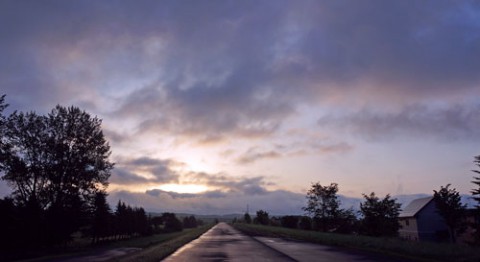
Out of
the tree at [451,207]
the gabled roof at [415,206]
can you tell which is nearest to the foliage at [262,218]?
the gabled roof at [415,206]

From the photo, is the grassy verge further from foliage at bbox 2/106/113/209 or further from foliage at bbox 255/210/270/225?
foliage at bbox 255/210/270/225

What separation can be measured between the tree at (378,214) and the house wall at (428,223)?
11.9m

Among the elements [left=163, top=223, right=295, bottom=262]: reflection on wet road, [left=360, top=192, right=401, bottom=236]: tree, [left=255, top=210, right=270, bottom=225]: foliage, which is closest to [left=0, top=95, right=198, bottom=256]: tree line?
[left=163, top=223, right=295, bottom=262]: reflection on wet road

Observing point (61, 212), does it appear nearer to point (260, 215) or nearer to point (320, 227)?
point (320, 227)

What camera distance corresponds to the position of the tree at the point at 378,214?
4844cm

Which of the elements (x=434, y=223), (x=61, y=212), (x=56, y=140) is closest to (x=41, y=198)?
(x=61, y=212)

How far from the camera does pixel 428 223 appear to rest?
194 feet

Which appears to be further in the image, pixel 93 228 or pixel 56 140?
pixel 93 228

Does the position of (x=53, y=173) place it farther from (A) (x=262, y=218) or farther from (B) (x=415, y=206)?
(A) (x=262, y=218)

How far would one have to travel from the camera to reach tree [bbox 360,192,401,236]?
159 feet

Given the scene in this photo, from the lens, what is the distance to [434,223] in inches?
2339

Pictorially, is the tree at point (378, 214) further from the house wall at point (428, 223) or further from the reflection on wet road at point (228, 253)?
the reflection on wet road at point (228, 253)

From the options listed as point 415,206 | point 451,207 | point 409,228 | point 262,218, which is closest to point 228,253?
point 451,207

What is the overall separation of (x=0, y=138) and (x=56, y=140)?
5.46 metres
